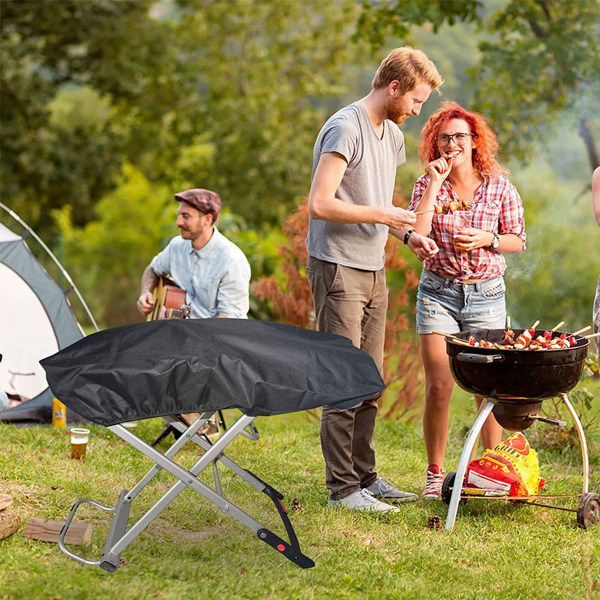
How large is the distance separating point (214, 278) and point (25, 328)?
1518 millimetres

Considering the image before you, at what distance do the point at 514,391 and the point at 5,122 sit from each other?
552 inches

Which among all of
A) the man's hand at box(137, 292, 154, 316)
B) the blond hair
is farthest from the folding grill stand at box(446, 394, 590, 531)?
the man's hand at box(137, 292, 154, 316)

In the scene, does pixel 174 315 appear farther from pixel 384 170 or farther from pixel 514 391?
pixel 514 391

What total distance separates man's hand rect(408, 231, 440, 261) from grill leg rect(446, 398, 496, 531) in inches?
26.1

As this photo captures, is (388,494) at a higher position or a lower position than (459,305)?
lower

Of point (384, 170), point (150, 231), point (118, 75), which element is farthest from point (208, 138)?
point (384, 170)

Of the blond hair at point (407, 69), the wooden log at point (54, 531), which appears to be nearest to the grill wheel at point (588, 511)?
the blond hair at point (407, 69)

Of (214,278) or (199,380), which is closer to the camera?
(199,380)

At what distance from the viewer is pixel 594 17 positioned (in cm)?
1033

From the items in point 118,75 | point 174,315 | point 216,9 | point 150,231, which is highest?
point 216,9

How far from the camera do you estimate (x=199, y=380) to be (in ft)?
9.84

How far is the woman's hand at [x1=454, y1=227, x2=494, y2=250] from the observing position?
3.90 meters

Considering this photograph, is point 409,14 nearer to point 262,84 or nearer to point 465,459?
point 465,459

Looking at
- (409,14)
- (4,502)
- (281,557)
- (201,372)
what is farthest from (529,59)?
(4,502)
